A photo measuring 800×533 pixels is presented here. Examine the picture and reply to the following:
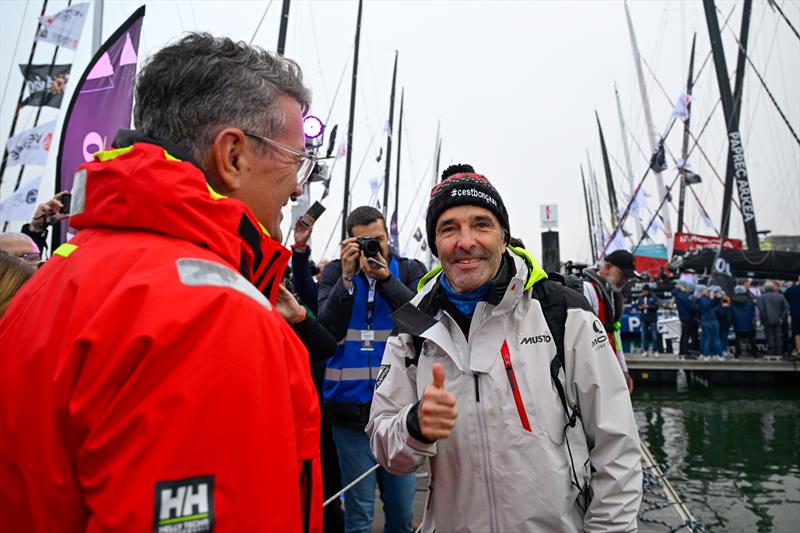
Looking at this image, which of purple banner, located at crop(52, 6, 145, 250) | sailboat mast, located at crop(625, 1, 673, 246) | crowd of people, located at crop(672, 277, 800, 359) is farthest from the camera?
sailboat mast, located at crop(625, 1, 673, 246)

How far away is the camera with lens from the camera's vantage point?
11.6 feet

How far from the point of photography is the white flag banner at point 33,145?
8555 mm

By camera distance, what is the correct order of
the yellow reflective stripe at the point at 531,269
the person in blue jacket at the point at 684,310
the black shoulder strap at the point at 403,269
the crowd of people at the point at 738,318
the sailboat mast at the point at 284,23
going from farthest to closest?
the person in blue jacket at the point at 684,310
the crowd of people at the point at 738,318
the sailboat mast at the point at 284,23
the black shoulder strap at the point at 403,269
the yellow reflective stripe at the point at 531,269

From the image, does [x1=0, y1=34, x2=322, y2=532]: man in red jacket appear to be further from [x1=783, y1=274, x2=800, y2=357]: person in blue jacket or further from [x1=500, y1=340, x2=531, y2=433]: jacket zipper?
[x1=783, y1=274, x2=800, y2=357]: person in blue jacket

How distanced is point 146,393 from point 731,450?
37.9ft

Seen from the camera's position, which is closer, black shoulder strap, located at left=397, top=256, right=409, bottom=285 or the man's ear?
the man's ear

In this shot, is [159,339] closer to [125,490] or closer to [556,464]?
[125,490]

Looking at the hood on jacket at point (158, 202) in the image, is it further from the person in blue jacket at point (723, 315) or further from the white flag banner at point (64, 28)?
the person in blue jacket at point (723, 315)

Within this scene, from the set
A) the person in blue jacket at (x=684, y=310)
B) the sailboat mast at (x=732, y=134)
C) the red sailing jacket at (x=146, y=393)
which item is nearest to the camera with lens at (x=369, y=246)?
the red sailing jacket at (x=146, y=393)

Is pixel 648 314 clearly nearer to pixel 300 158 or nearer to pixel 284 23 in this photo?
pixel 284 23

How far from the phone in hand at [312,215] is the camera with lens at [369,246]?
1.41 ft

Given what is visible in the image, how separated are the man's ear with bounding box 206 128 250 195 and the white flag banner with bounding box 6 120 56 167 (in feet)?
29.7

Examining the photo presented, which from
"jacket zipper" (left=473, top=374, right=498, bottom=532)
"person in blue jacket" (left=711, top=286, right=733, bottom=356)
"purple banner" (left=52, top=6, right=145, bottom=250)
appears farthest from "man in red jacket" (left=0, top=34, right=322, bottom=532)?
"person in blue jacket" (left=711, top=286, right=733, bottom=356)

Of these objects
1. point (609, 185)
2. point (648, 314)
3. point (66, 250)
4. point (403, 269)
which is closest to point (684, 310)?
point (648, 314)
